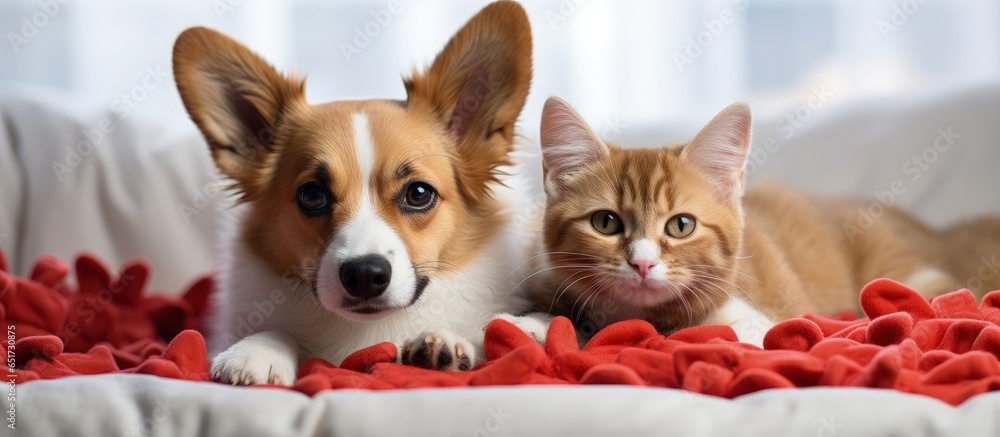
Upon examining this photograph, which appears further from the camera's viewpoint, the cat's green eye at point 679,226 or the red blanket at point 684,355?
the cat's green eye at point 679,226

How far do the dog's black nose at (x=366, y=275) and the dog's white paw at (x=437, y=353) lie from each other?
12 cm

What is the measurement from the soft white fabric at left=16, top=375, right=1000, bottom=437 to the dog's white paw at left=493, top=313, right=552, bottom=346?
0.42 meters

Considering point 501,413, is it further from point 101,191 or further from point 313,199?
point 101,191

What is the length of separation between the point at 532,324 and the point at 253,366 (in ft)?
1.74

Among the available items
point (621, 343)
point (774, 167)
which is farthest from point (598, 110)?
point (621, 343)

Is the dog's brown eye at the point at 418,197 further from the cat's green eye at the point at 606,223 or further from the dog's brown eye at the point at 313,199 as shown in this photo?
the cat's green eye at the point at 606,223

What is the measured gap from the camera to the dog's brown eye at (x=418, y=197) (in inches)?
64.3

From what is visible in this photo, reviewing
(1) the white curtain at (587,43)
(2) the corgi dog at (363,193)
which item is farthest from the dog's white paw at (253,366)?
(1) the white curtain at (587,43)

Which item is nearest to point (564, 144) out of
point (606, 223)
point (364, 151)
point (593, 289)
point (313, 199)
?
point (606, 223)

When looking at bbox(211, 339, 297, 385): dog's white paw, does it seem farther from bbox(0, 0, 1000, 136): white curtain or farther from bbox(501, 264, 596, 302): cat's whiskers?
bbox(0, 0, 1000, 136): white curtain

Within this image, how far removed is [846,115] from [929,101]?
262 mm

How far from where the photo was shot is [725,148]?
1.69m

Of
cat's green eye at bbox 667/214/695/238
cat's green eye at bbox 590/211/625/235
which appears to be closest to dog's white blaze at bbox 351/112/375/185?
cat's green eye at bbox 590/211/625/235

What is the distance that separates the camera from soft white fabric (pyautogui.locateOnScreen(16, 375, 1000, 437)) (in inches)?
40.9
